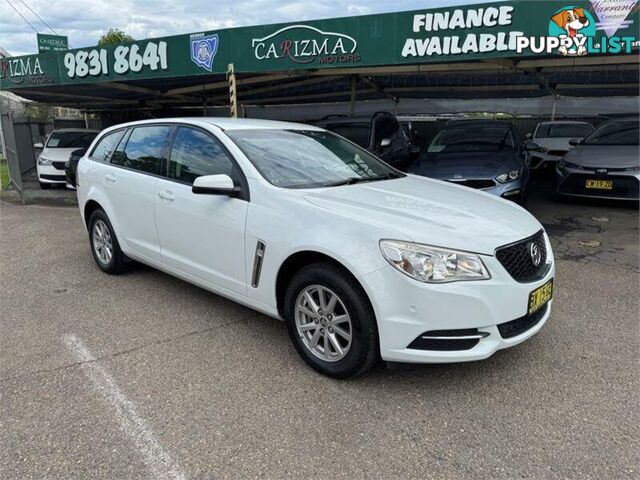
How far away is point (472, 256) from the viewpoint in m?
2.80

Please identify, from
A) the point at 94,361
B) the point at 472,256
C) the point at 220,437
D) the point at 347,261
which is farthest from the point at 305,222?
the point at 94,361

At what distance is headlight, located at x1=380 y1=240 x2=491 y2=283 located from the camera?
2.76 meters

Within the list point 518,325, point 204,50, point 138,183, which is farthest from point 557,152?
point 138,183

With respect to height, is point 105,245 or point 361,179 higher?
point 361,179

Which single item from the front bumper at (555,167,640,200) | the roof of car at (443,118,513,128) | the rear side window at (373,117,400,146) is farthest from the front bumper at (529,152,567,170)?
the rear side window at (373,117,400,146)

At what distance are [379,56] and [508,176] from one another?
2.82m

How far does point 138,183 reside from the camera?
15.0ft

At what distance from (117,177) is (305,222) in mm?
2621

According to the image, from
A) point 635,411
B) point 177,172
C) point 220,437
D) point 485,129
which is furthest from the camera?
point 485,129

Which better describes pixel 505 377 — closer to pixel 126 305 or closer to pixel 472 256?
pixel 472 256

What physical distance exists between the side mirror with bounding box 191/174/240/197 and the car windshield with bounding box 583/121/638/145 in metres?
8.21

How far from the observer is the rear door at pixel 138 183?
175 inches

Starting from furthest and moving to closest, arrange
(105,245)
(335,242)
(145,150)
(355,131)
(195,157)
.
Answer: (355,131) → (105,245) → (145,150) → (195,157) → (335,242)

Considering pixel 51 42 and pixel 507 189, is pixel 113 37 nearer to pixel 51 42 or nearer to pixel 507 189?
pixel 51 42
